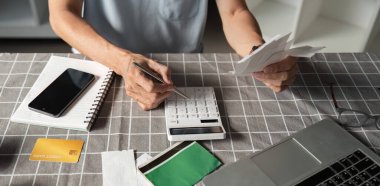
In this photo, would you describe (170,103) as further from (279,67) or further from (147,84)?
(279,67)

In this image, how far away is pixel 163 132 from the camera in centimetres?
79

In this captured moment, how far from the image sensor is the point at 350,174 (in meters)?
0.70

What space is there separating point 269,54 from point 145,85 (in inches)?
10.5

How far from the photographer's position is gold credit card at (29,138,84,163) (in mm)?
718

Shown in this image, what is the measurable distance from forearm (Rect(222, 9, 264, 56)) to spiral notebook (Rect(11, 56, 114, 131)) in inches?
14.3

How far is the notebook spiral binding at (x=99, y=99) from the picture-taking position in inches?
31.2

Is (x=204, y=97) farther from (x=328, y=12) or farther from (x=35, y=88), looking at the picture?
(x=328, y=12)

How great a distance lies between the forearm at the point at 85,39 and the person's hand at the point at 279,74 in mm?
323

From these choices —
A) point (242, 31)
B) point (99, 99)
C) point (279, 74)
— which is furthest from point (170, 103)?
point (242, 31)

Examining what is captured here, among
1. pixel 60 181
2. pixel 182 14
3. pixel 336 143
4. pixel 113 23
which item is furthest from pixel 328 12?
pixel 60 181

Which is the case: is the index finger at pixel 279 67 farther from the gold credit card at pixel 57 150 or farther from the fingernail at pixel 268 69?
the gold credit card at pixel 57 150

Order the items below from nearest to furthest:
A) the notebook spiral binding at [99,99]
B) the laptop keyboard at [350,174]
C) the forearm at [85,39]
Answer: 1. the laptop keyboard at [350,174]
2. the notebook spiral binding at [99,99]
3. the forearm at [85,39]

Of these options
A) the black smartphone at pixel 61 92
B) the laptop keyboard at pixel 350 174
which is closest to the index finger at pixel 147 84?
the black smartphone at pixel 61 92

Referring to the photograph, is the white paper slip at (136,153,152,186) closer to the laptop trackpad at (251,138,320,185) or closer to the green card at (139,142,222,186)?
the green card at (139,142,222,186)
